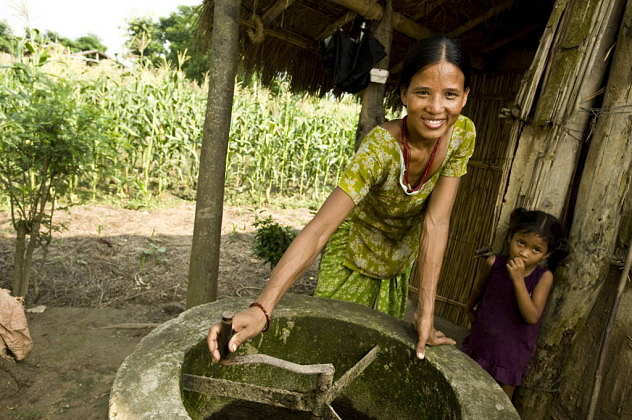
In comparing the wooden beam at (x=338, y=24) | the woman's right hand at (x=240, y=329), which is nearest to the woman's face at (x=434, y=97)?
the woman's right hand at (x=240, y=329)

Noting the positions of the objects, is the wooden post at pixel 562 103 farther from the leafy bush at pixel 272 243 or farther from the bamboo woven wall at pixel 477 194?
the leafy bush at pixel 272 243

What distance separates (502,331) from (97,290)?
11.0 ft

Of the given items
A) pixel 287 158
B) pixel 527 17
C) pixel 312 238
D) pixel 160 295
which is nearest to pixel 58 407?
pixel 160 295

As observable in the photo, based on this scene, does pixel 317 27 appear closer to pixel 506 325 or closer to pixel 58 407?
pixel 506 325

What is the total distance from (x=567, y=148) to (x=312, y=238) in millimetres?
1194

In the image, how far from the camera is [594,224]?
66.1 inches

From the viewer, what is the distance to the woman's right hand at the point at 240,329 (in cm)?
108

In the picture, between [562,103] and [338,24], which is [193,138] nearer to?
[338,24]

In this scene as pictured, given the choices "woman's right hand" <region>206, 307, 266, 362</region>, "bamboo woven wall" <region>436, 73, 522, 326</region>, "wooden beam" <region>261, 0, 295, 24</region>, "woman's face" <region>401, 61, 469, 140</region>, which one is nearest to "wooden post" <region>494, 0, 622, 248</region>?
"woman's face" <region>401, 61, 469, 140</region>

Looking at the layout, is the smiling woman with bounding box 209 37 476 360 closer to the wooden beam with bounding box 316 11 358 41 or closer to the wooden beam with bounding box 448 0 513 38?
the wooden beam with bounding box 316 11 358 41

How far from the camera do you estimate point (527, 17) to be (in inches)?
124

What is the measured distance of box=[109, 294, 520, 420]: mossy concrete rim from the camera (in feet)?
3.24

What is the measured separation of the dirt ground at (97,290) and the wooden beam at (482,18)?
2.89 m

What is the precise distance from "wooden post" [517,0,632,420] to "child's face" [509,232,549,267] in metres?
0.11
